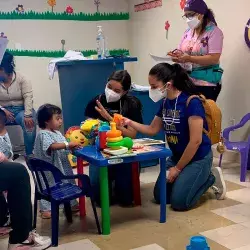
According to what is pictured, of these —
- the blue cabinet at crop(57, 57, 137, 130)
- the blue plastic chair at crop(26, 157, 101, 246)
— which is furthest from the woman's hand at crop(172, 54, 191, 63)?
the blue plastic chair at crop(26, 157, 101, 246)

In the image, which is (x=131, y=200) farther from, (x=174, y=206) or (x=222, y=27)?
(x=222, y=27)

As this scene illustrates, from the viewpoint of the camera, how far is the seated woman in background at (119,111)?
281 cm

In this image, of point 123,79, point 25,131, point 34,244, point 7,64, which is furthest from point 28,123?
point 34,244

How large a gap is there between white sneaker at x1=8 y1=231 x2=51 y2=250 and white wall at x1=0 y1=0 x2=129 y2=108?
3.11 meters

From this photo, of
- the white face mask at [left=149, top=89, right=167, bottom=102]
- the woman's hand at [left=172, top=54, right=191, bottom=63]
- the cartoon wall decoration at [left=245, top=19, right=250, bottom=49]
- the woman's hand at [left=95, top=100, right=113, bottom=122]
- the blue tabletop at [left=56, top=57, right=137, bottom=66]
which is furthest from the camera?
the blue tabletop at [left=56, top=57, right=137, bottom=66]

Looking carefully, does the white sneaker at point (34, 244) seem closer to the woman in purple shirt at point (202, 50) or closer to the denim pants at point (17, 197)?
the denim pants at point (17, 197)

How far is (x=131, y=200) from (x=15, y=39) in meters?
2.90

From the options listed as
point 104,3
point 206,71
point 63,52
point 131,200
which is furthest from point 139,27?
point 131,200

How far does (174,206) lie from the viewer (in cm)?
272

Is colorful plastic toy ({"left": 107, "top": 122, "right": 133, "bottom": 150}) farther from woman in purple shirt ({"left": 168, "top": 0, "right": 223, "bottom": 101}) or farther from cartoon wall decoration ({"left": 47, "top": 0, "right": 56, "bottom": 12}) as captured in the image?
cartoon wall decoration ({"left": 47, "top": 0, "right": 56, "bottom": 12})

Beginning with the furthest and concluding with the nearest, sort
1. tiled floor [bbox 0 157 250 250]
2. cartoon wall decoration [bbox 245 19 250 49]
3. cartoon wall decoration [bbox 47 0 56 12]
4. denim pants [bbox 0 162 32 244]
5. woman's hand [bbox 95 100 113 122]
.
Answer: cartoon wall decoration [bbox 47 0 56 12], cartoon wall decoration [bbox 245 19 250 49], woman's hand [bbox 95 100 113 122], tiled floor [bbox 0 157 250 250], denim pants [bbox 0 162 32 244]

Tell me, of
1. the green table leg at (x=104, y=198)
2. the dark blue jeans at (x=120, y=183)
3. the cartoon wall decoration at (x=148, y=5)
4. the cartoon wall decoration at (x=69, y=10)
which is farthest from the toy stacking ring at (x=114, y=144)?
the cartoon wall decoration at (x=69, y=10)

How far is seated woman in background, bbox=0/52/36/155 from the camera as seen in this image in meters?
4.25

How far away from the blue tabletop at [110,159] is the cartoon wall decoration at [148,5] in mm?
2807
